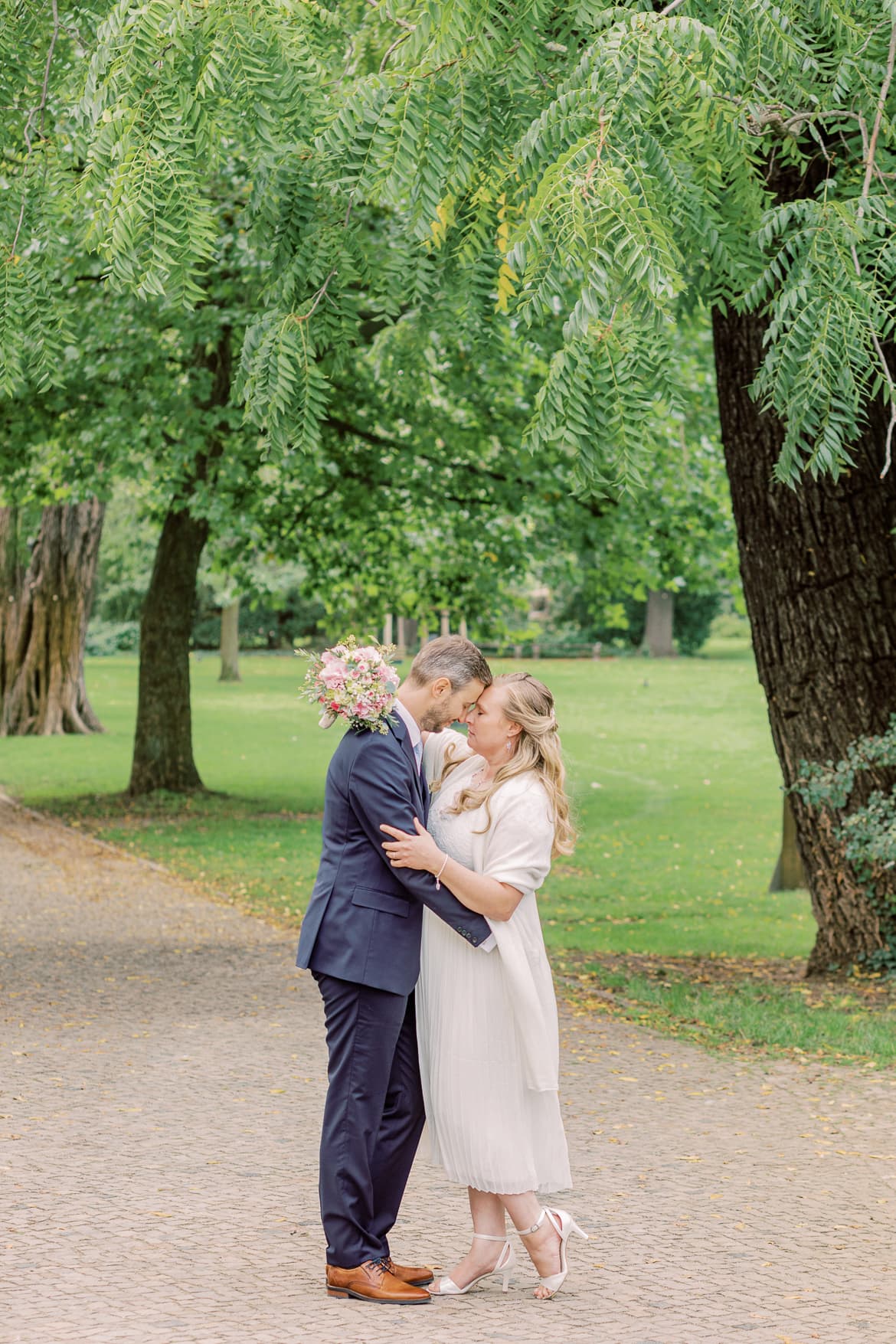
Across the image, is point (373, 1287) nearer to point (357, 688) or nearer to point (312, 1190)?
point (312, 1190)

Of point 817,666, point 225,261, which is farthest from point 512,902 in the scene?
point 225,261

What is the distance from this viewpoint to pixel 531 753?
459 cm

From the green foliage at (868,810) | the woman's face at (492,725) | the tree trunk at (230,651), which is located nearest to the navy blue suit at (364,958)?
the woman's face at (492,725)

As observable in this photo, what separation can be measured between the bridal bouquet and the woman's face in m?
0.27

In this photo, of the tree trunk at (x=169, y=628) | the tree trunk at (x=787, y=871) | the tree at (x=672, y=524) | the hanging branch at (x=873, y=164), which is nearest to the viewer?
the hanging branch at (x=873, y=164)

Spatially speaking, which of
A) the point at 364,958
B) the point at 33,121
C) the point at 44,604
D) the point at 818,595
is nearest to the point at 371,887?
the point at 364,958

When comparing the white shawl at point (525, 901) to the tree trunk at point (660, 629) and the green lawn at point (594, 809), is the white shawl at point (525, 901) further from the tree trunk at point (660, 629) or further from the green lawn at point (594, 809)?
the tree trunk at point (660, 629)

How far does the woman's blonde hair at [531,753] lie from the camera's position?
15.0 feet

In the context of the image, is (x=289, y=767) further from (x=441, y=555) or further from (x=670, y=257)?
(x=670, y=257)

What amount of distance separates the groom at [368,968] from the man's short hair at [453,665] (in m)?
0.01

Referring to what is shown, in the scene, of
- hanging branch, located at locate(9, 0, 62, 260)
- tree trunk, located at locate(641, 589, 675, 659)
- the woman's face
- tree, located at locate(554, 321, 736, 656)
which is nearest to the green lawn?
the woman's face

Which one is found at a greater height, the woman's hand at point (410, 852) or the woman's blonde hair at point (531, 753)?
the woman's blonde hair at point (531, 753)

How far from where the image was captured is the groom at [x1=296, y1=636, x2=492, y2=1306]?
4.45m

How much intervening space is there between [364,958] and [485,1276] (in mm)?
1052
